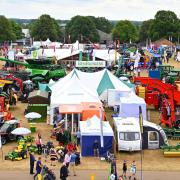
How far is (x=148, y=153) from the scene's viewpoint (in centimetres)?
2131

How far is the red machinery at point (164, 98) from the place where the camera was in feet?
82.7

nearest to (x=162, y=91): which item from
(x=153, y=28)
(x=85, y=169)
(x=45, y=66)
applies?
(x=85, y=169)

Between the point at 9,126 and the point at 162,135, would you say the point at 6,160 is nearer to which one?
the point at 9,126

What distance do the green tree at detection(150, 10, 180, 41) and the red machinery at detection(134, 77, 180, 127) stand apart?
7054 cm

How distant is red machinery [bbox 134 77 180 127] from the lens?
25219 millimetres

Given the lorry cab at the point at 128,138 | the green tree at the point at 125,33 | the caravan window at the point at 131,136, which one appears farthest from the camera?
the green tree at the point at 125,33

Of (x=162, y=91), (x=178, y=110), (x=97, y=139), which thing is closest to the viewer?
(x=97, y=139)

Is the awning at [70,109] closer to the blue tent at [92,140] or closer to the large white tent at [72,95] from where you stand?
the large white tent at [72,95]

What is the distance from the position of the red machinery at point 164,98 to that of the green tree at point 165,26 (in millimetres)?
70544

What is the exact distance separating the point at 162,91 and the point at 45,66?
805 inches

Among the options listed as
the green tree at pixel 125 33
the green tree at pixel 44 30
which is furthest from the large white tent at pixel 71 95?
the green tree at pixel 125 33

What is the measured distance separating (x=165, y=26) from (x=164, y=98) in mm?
77243

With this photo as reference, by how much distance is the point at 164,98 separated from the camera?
27.0 meters

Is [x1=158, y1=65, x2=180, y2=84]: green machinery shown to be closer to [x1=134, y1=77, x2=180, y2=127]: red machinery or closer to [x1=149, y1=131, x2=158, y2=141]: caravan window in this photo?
[x1=134, y1=77, x2=180, y2=127]: red machinery
